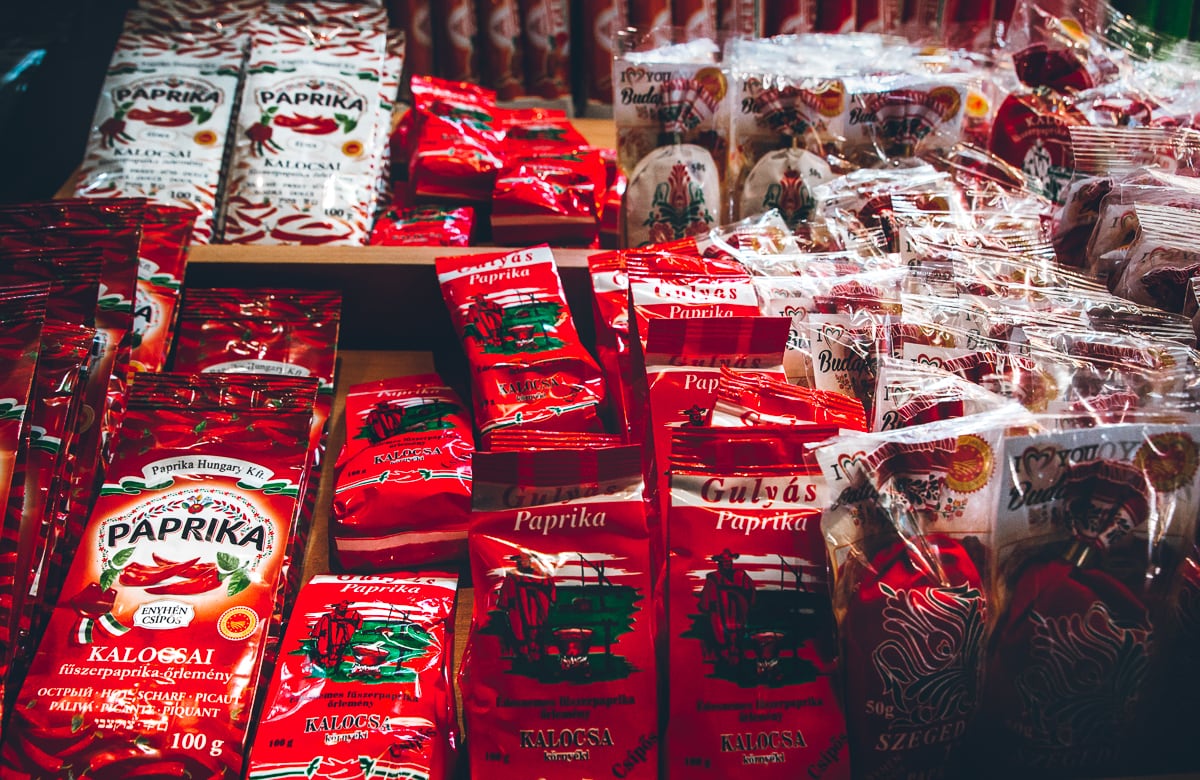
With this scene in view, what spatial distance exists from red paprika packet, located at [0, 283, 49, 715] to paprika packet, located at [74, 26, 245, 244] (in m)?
0.60

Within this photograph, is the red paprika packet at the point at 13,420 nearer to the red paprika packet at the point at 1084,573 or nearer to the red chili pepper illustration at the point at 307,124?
the red chili pepper illustration at the point at 307,124

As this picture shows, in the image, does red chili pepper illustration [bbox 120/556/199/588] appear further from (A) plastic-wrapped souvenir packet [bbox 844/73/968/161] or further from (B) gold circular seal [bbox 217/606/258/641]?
(A) plastic-wrapped souvenir packet [bbox 844/73/968/161]

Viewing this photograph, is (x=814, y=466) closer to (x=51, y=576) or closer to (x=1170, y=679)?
(x=1170, y=679)

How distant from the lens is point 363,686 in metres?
0.95

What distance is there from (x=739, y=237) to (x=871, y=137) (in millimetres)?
376

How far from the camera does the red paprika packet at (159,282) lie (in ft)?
4.59

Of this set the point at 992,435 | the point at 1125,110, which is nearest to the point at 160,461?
the point at 992,435

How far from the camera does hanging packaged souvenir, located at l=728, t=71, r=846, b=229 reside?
5.10 ft

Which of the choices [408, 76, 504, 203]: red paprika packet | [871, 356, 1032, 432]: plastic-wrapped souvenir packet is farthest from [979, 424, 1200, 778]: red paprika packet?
[408, 76, 504, 203]: red paprika packet

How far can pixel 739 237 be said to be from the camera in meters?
1.45

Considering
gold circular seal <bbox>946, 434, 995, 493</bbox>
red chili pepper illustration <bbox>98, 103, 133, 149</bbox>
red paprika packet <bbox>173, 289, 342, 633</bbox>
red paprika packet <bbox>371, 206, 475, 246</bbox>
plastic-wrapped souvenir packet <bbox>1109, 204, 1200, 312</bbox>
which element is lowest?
red paprika packet <bbox>173, 289, 342, 633</bbox>

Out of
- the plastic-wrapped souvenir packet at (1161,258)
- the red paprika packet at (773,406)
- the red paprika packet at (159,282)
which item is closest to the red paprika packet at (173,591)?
the red paprika packet at (159,282)

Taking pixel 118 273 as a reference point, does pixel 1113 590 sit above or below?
below

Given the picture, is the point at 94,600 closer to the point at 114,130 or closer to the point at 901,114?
the point at 114,130
